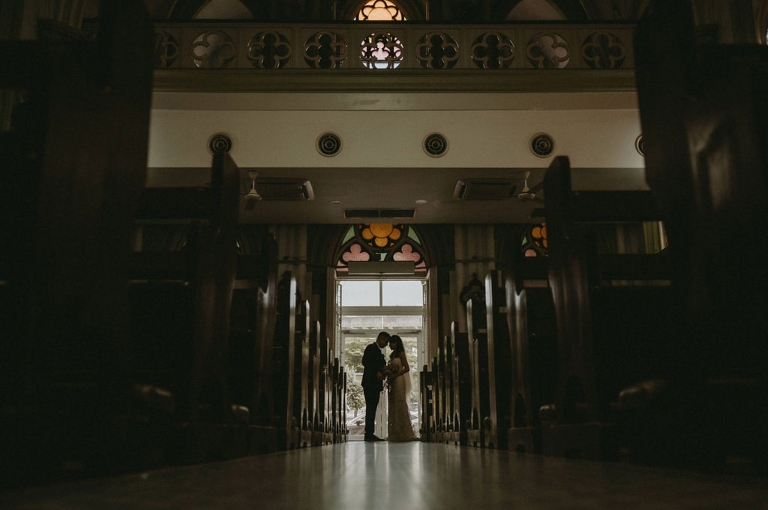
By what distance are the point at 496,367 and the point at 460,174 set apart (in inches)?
201

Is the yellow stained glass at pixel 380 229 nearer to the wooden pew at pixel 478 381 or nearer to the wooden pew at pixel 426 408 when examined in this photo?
the wooden pew at pixel 426 408

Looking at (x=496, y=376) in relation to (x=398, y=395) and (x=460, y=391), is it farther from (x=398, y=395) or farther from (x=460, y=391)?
(x=398, y=395)

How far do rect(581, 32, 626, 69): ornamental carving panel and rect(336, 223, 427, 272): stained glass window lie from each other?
5.81 m

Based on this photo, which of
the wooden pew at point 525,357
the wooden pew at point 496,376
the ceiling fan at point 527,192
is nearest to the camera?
the wooden pew at point 525,357

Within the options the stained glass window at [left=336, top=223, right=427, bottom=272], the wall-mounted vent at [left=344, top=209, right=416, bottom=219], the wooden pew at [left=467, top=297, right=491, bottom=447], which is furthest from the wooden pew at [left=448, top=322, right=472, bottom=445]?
the stained glass window at [left=336, top=223, right=427, bottom=272]

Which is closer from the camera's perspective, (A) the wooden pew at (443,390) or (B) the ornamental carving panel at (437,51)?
(A) the wooden pew at (443,390)

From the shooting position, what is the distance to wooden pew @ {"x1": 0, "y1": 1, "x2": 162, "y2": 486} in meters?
1.47

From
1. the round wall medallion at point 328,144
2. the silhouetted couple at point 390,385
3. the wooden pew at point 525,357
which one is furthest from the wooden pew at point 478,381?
the round wall medallion at point 328,144

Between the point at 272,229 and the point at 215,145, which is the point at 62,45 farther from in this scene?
the point at 272,229

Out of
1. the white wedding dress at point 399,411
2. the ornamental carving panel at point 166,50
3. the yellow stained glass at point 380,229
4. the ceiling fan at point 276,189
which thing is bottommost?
the white wedding dress at point 399,411

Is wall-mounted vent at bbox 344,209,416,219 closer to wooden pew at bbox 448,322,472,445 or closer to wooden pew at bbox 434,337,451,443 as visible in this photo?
wooden pew at bbox 434,337,451,443

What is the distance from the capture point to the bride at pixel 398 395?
9375mm

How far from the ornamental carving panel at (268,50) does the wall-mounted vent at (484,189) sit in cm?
311

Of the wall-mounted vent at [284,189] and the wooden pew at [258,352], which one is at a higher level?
the wall-mounted vent at [284,189]
